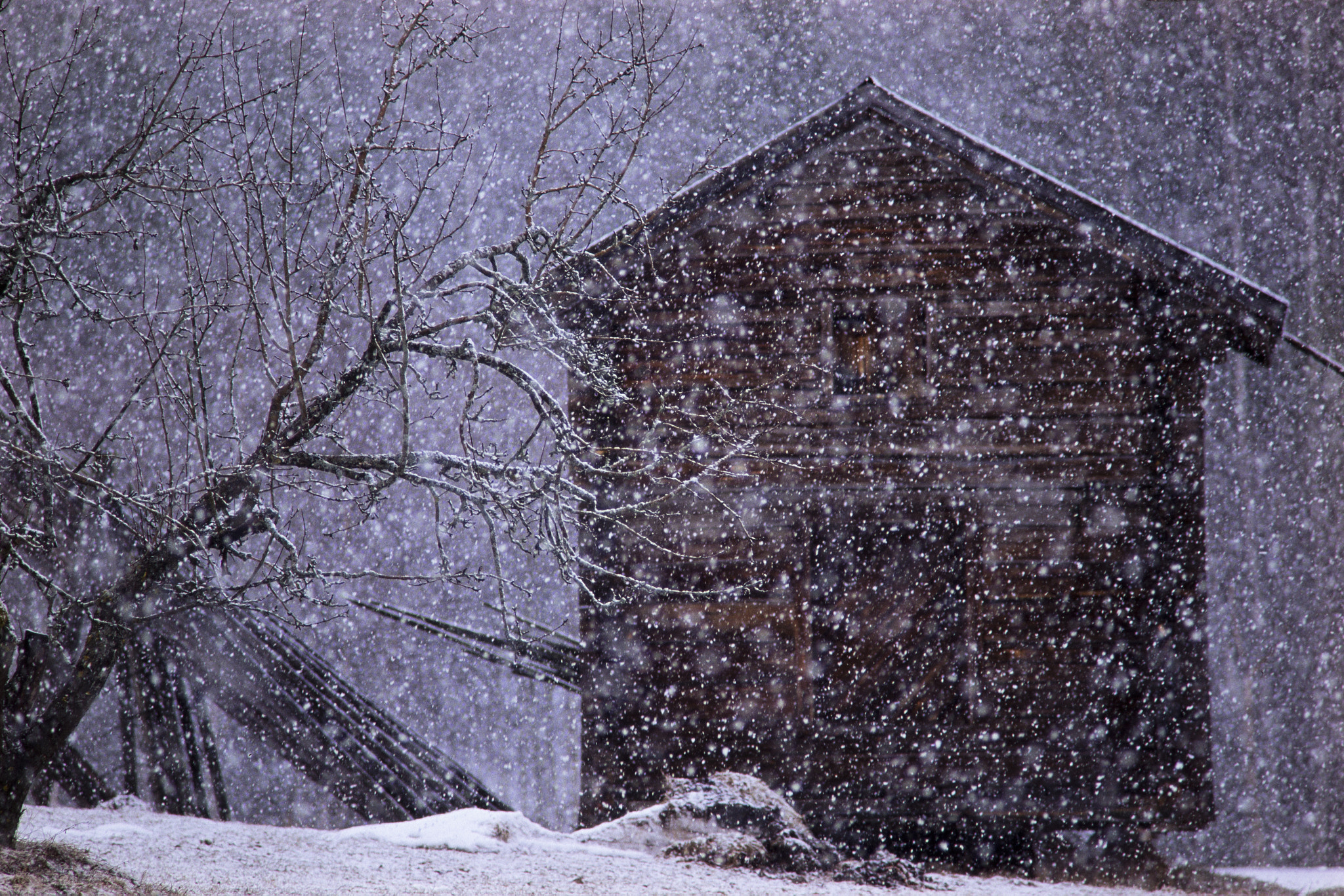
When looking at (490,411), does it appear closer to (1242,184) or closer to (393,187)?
(393,187)

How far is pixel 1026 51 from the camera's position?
2717 cm

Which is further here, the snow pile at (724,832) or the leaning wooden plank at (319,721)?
the leaning wooden plank at (319,721)

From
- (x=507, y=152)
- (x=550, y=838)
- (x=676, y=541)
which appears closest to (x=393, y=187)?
(x=507, y=152)

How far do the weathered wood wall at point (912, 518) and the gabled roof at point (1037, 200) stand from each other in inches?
5.9

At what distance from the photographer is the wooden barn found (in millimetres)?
8281

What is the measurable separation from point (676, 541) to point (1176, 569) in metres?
4.91

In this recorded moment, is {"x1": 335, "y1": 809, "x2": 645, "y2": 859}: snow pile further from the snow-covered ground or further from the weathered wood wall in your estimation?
the weathered wood wall

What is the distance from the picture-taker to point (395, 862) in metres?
5.78

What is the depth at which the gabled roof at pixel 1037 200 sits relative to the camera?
8.23 metres

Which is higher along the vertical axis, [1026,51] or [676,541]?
[1026,51]

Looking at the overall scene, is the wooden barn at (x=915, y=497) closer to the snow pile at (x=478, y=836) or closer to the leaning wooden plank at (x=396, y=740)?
the snow pile at (x=478, y=836)

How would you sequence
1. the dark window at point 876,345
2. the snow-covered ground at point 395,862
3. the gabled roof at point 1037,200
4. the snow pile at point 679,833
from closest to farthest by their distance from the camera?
the snow-covered ground at point 395,862 → the snow pile at point 679,833 → the gabled roof at point 1037,200 → the dark window at point 876,345

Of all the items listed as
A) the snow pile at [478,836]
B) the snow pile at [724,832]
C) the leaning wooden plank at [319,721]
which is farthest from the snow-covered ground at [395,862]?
the leaning wooden plank at [319,721]

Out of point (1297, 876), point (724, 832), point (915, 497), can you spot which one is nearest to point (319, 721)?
point (724, 832)
